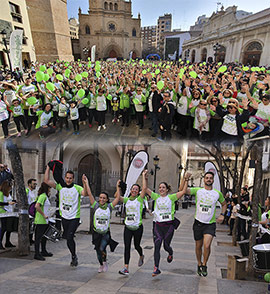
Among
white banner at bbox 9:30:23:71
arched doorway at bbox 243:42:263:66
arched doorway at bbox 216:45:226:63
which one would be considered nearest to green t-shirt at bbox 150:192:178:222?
white banner at bbox 9:30:23:71

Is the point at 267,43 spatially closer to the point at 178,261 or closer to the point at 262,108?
the point at 262,108

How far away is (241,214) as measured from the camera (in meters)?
6.86

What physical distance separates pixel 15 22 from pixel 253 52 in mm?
35206

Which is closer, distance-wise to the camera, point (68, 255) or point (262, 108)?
point (68, 255)

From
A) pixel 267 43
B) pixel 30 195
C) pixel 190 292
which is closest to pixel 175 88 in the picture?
pixel 30 195

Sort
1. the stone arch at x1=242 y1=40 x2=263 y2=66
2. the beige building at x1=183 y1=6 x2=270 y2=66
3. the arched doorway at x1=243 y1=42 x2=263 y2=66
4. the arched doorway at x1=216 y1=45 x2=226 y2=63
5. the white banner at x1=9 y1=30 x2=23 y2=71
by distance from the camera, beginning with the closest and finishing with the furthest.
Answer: the white banner at x1=9 y1=30 x2=23 y2=71 < the beige building at x1=183 y1=6 x2=270 y2=66 < the stone arch at x1=242 y1=40 x2=263 y2=66 < the arched doorway at x1=243 y1=42 x2=263 y2=66 < the arched doorway at x1=216 y1=45 x2=226 y2=63

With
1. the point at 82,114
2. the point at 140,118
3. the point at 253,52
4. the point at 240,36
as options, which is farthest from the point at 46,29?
the point at 140,118

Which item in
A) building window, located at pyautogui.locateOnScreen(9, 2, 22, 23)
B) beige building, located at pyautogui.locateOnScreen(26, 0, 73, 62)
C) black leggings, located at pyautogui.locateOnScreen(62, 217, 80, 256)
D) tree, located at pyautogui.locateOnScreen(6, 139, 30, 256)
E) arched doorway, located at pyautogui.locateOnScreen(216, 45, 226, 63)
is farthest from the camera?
arched doorway, located at pyautogui.locateOnScreen(216, 45, 226, 63)

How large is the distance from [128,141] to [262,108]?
4681 millimetres

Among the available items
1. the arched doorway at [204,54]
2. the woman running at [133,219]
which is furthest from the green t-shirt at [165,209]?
the arched doorway at [204,54]

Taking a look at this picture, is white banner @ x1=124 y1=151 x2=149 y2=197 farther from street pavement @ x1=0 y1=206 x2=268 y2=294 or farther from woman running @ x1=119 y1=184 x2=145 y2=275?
woman running @ x1=119 y1=184 x2=145 y2=275

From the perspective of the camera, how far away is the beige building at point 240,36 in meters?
37.9

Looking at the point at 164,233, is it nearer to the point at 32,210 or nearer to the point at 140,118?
the point at 32,210

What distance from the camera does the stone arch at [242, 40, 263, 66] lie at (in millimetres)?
39938
